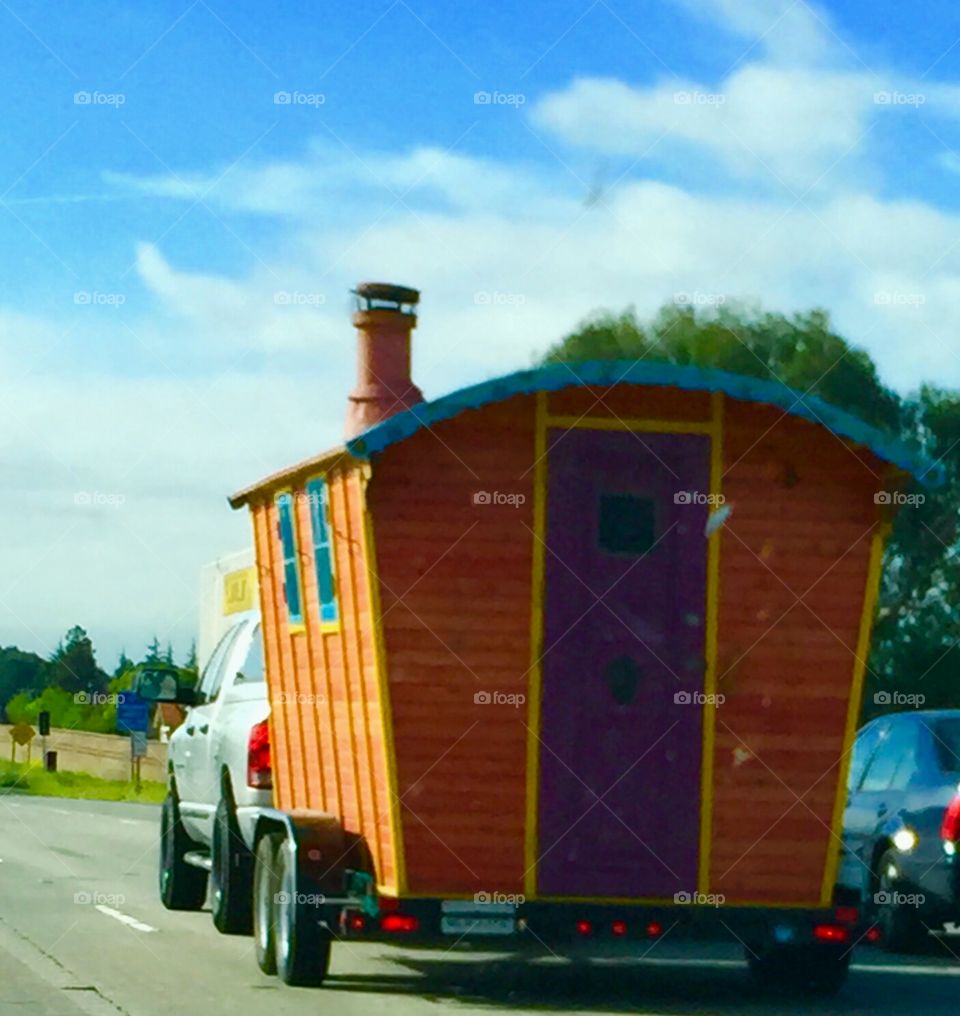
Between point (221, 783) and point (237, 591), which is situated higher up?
point (237, 591)

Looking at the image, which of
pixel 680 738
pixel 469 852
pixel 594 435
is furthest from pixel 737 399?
pixel 469 852

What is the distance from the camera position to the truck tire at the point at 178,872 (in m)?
17.6

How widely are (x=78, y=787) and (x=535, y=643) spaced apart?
61.6m

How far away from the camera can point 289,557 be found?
14.0m

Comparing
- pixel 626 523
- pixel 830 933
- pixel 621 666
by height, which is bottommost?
pixel 830 933

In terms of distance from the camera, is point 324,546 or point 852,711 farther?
point 324,546

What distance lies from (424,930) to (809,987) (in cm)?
257

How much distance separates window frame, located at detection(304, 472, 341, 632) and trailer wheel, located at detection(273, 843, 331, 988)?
4.23ft

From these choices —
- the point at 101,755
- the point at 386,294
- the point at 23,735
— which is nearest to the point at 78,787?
the point at 23,735

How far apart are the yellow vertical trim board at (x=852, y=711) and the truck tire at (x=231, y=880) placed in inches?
174

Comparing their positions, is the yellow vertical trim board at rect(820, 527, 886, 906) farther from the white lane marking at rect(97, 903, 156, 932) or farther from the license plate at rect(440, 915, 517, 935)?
the white lane marking at rect(97, 903, 156, 932)

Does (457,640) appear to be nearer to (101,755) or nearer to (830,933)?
(830,933)

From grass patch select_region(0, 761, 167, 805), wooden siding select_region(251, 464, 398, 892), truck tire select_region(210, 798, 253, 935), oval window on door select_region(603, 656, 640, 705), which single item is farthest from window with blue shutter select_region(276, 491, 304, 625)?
grass patch select_region(0, 761, 167, 805)

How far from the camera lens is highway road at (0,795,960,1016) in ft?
38.7
